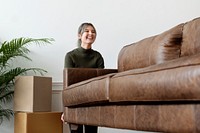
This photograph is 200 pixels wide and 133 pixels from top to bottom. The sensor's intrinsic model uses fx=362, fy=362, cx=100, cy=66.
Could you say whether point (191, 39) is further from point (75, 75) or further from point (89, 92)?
point (75, 75)

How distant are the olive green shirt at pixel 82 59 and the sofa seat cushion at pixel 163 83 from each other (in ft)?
4.70

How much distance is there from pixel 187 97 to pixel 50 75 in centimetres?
252

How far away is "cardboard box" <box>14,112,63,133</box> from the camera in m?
2.90

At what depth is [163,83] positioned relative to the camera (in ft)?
4.23

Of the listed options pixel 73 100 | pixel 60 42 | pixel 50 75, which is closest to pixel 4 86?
pixel 50 75

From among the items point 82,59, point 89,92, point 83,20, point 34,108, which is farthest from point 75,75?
point 83,20

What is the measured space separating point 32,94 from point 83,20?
1050 millimetres

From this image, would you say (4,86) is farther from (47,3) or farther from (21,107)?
(47,3)

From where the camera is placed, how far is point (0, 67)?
342 centimetres

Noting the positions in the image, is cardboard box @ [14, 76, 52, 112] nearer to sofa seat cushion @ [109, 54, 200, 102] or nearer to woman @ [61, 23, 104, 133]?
woman @ [61, 23, 104, 133]

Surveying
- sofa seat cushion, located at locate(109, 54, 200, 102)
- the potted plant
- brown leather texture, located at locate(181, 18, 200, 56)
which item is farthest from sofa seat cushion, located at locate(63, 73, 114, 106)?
the potted plant

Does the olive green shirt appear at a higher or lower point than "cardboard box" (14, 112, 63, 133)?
higher

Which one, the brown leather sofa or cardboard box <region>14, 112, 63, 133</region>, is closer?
the brown leather sofa

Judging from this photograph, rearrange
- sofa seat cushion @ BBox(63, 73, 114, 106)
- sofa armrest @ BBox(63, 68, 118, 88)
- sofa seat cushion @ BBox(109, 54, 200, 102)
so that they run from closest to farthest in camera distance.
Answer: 1. sofa seat cushion @ BBox(109, 54, 200, 102)
2. sofa seat cushion @ BBox(63, 73, 114, 106)
3. sofa armrest @ BBox(63, 68, 118, 88)
